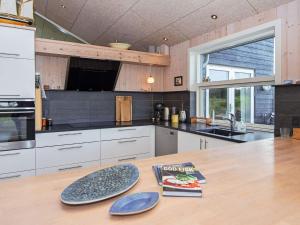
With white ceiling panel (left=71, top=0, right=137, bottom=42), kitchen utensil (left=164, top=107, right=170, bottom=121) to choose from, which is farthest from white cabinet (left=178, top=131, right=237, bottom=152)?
white ceiling panel (left=71, top=0, right=137, bottom=42)

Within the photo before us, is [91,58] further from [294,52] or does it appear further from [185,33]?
[294,52]

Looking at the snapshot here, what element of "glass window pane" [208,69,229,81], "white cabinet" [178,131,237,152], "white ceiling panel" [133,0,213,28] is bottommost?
"white cabinet" [178,131,237,152]

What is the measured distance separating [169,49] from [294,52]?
209 cm

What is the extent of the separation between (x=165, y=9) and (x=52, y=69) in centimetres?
176

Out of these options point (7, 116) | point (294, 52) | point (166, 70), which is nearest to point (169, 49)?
point (166, 70)

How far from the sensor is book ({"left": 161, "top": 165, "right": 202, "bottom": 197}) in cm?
83

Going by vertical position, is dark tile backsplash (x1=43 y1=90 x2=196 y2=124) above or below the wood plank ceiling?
below

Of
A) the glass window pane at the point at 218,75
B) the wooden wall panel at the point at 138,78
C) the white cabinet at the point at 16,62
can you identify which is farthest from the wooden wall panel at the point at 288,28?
the white cabinet at the point at 16,62

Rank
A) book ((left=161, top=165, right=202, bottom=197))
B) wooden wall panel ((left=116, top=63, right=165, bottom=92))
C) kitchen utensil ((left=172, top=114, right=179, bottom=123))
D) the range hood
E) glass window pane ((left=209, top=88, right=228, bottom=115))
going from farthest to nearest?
wooden wall panel ((left=116, top=63, right=165, bottom=92)) → kitchen utensil ((left=172, top=114, right=179, bottom=123)) → glass window pane ((left=209, top=88, right=228, bottom=115)) → the range hood → book ((left=161, top=165, right=202, bottom=197))

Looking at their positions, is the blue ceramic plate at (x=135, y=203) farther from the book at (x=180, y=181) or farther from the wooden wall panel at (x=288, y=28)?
the wooden wall panel at (x=288, y=28)

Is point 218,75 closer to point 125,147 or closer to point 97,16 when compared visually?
point 125,147

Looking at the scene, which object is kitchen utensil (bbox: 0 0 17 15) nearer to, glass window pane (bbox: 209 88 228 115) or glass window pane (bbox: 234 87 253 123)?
glass window pane (bbox: 209 88 228 115)

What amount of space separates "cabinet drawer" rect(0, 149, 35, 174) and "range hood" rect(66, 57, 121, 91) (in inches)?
44.7

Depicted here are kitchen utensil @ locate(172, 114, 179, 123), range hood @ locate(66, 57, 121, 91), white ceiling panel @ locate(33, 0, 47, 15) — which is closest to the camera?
Result: range hood @ locate(66, 57, 121, 91)
